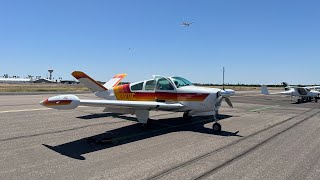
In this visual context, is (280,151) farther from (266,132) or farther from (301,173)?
(266,132)

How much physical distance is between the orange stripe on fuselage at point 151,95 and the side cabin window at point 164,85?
0.78 feet

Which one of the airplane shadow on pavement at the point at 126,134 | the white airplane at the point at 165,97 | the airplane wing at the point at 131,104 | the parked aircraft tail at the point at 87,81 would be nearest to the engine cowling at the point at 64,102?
the airplane wing at the point at 131,104

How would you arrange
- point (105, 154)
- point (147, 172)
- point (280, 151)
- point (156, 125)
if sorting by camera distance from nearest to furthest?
1. point (147, 172)
2. point (105, 154)
3. point (280, 151)
4. point (156, 125)

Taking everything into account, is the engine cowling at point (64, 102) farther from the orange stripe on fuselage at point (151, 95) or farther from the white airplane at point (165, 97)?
the orange stripe on fuselage at point (151, 95)

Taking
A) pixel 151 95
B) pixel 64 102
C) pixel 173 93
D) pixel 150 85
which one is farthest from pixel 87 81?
pixel 64 102

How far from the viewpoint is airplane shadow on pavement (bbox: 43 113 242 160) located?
320 inches

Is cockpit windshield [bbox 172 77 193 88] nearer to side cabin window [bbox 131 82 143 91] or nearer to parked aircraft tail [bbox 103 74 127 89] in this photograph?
side cabin window [bbox 131 82 143 91]

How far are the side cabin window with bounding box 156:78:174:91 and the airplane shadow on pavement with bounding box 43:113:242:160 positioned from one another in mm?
1740

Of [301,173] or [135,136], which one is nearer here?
[301,173]

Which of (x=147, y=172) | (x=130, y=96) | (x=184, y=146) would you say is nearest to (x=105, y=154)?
(x=147, y=172)

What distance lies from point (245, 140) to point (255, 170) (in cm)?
348

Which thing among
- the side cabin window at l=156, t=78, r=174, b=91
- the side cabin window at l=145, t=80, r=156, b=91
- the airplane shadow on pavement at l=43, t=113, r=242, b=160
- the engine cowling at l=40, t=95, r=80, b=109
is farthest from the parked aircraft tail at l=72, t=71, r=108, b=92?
the engine cowling at l=40, t=95, r=80, b=109

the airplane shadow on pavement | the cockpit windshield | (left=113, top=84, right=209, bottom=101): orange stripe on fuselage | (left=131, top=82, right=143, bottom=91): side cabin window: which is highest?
the cockpit windshield

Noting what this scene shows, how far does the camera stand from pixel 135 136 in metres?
10.3
